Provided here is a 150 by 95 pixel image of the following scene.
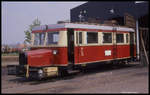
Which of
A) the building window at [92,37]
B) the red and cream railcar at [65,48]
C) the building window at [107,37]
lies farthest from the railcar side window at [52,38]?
the building window at [107,37]

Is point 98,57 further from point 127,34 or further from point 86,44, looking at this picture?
point 127,34

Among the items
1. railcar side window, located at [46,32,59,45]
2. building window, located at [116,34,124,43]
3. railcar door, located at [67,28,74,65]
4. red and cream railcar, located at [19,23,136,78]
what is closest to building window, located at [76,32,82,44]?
red and cream railcar, located at [19,23,136,78]

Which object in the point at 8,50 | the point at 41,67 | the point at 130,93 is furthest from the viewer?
the point at 8,50

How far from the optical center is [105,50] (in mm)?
15430

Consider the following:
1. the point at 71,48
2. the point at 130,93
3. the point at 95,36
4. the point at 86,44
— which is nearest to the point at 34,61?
the point at 71,48

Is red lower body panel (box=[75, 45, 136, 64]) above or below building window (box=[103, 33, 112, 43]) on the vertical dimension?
below

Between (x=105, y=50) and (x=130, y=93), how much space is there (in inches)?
271

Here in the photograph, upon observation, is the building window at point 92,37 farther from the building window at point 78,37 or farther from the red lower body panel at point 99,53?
the building window at point 78,37

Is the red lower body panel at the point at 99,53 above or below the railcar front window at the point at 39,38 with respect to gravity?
below

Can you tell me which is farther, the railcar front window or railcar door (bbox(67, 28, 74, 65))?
the railcar front window

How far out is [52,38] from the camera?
1341 cm

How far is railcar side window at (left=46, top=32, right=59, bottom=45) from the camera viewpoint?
520 inches

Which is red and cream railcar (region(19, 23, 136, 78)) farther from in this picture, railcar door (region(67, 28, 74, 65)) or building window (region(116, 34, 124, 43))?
building window (region(116, 34, 124, 43))

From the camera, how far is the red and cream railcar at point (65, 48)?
12.3 m
